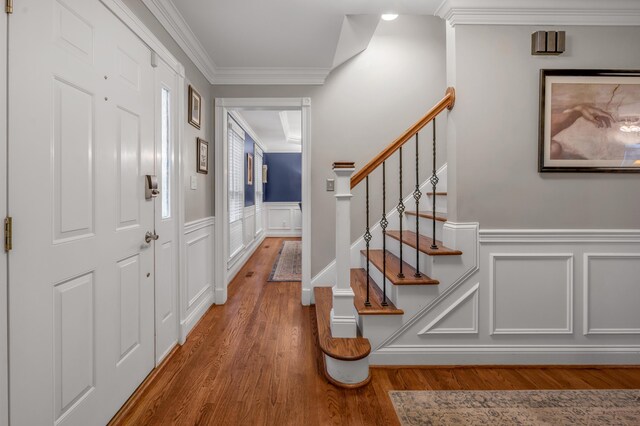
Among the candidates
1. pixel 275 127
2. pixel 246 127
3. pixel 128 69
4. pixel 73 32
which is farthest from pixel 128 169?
pixel 275 127

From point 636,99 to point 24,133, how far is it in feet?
10.4

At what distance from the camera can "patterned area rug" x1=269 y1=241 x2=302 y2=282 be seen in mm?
4348

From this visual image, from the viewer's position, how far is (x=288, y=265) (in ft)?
16.7

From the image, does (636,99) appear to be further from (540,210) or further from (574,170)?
(540,210)

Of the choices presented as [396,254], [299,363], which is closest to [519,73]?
[396,254]

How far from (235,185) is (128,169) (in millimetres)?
3367

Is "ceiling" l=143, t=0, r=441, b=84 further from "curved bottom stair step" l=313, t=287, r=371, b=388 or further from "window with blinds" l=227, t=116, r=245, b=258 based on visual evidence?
"curved bottom stair step" l=313, t=287, r=371, b=388

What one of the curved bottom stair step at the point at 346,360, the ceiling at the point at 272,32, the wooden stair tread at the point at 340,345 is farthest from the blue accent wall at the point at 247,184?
the curved bottom stair step at the point at 346,360

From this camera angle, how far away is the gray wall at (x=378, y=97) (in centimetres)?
316

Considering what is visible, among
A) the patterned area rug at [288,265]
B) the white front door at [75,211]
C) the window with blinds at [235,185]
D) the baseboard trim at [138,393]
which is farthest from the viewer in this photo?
the window with blinds at [235,185]

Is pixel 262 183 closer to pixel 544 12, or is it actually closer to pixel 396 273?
pixel 396 273

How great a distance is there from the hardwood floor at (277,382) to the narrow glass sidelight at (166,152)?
1.02m

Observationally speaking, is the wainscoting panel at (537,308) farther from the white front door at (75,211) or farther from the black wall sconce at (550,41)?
the white front door at (75,211)

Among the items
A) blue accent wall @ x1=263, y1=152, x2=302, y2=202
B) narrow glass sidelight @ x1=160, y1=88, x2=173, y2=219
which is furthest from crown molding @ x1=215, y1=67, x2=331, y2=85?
blue accent wall @ x1=263, y1=152, x2=302, y2=202
